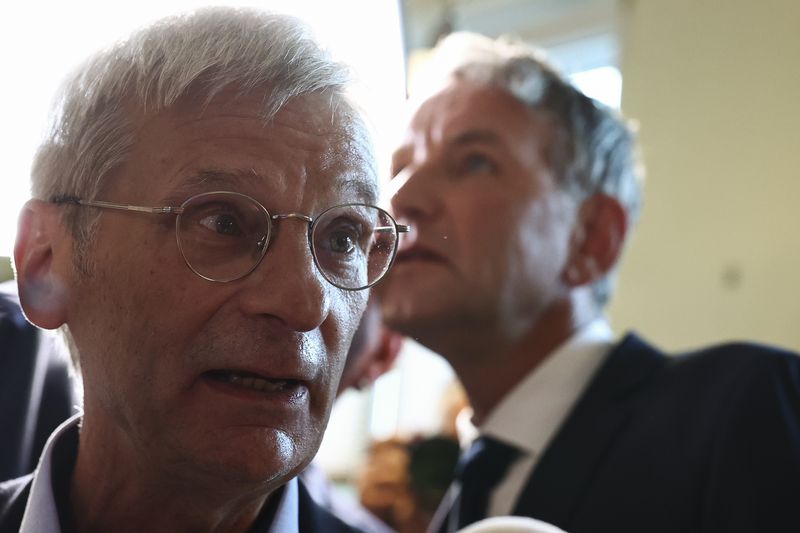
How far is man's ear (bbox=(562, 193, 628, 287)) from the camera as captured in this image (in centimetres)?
138

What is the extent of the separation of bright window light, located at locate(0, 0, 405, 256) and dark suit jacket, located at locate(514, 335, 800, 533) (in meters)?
0.51

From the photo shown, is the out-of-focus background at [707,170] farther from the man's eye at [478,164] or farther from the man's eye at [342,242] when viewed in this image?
the man's eye at [342,242]

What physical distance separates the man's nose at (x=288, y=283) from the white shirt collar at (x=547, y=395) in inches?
24.4

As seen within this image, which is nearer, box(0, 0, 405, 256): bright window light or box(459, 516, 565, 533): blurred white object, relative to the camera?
box(459, 516, 565, 533): blurred white object

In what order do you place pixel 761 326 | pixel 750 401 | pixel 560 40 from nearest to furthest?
pixel 750 401 < pixel 761 326 < pixel 560 40

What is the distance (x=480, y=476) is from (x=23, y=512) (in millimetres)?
604

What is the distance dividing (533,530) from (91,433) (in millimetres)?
417

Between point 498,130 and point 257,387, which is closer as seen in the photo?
point 257,387

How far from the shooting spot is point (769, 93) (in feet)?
6.00

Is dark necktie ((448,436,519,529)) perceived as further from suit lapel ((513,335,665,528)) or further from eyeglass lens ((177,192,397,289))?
eyeglass lens ((177,192,397,289))

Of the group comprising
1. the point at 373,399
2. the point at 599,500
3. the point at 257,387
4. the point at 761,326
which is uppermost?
the point at 257,387

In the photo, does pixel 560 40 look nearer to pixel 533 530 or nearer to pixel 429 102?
pixel 429 102

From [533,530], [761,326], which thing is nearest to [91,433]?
[533,530]

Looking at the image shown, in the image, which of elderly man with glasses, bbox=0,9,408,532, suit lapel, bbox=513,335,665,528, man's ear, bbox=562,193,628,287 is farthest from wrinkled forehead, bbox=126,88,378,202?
man's ear, bbox=562,193,628,287
